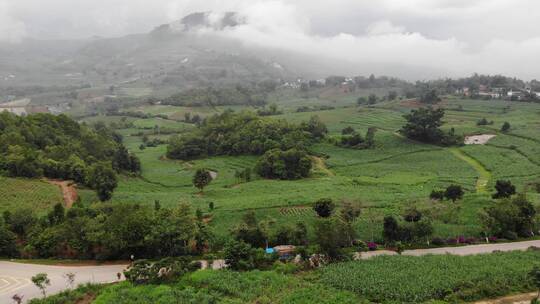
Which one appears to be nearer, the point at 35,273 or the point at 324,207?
the point at 35,273

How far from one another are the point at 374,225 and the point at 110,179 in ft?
114

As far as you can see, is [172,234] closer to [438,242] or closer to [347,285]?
[347,285]

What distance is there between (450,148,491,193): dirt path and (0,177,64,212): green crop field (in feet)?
177

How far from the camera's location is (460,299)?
27641 millimetres

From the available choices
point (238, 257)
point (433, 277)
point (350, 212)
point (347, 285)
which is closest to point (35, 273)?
point (238, 257)

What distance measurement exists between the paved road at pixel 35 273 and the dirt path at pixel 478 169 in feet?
148

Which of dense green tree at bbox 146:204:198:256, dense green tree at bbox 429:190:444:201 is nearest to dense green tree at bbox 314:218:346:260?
dense green tree at bbox 146:204:198:256

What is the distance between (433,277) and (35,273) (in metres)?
30.3

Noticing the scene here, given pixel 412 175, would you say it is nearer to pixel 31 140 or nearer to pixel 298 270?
pixel 298 270

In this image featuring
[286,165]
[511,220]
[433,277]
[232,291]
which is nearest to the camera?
[232,291]

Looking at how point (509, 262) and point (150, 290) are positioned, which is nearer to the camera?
point (150, 290)

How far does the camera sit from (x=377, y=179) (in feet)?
206

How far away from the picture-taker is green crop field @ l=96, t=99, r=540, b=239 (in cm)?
4409

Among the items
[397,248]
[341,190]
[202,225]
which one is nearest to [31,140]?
[202,225]
